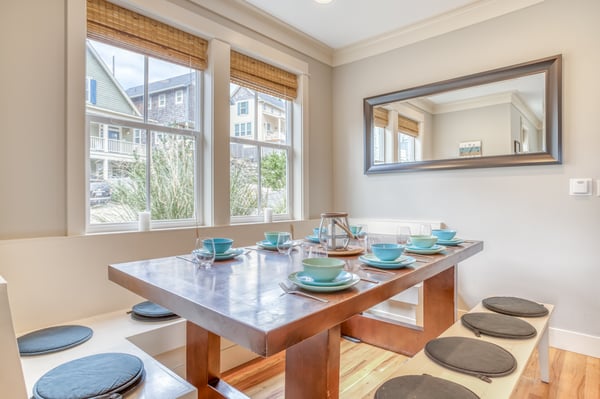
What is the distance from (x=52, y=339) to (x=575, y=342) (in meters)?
3.27

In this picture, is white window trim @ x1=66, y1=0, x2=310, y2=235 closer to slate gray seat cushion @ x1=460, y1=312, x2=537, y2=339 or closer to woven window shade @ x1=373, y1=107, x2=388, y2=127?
woven window shade @ x1=373, y1=107, x2=388, y2=127

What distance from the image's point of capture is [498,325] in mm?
1686

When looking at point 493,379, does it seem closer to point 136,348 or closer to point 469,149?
point 136,348

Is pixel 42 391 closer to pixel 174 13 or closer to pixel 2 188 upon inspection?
pixel 2 188

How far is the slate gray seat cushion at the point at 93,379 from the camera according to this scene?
1.06 metres

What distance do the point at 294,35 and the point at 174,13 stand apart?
127 cm

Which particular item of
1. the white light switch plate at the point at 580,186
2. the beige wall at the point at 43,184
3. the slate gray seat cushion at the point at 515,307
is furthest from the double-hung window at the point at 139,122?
the white light switch plate at the point at 580,186

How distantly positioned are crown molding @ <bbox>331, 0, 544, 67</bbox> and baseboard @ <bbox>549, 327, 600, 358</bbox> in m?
2.49

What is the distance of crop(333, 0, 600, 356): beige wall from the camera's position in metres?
2.40

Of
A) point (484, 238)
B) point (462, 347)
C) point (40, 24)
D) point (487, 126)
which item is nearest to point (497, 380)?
point (462, 347)

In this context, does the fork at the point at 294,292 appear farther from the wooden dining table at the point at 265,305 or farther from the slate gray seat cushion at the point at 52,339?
the slate gray seat cushion at the point at 52,339

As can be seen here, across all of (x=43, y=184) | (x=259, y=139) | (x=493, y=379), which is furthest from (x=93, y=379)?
(x=259, y=139)

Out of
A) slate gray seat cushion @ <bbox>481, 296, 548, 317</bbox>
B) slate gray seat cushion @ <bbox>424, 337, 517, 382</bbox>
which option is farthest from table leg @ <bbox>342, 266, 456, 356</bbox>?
slate gray seat cushion @ <bbox>424, 337, 517, 382</bbox>

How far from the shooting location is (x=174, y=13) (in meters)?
2.43
